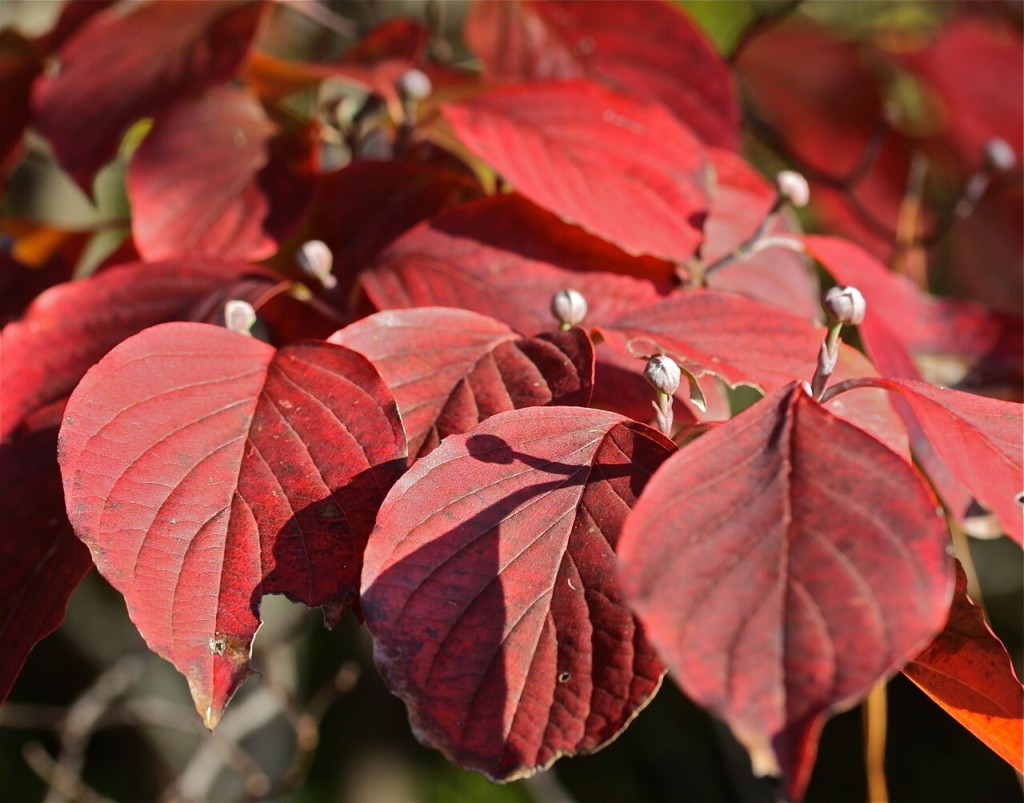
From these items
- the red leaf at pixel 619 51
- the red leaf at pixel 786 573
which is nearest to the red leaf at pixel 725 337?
the red leaf at pixel 786 573

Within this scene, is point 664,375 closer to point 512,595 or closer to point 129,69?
point 512,595

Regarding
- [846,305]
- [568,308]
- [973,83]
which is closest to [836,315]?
[846,305]

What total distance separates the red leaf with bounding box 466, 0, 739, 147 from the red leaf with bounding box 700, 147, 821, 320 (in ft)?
0.25

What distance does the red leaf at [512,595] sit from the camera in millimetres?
447

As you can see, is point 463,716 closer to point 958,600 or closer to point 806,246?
point 958,600

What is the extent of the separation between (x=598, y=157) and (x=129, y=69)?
0.44 metres

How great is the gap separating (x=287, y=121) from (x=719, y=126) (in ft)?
1.36

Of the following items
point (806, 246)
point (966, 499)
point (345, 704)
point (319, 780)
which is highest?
point (806, 246)

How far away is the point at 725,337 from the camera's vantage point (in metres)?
0.61

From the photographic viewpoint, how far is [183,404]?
0.53m

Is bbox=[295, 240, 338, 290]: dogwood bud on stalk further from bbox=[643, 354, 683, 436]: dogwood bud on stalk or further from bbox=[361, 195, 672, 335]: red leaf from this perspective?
bbox=[643, 354, 683, 436]: dogwood bud on stalk

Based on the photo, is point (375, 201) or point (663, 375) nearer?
point (663, 375)

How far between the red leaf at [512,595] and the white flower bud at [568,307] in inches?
4.9

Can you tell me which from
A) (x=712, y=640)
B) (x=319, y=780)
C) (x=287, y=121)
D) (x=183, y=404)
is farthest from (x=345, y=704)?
(x=712, y=640)
